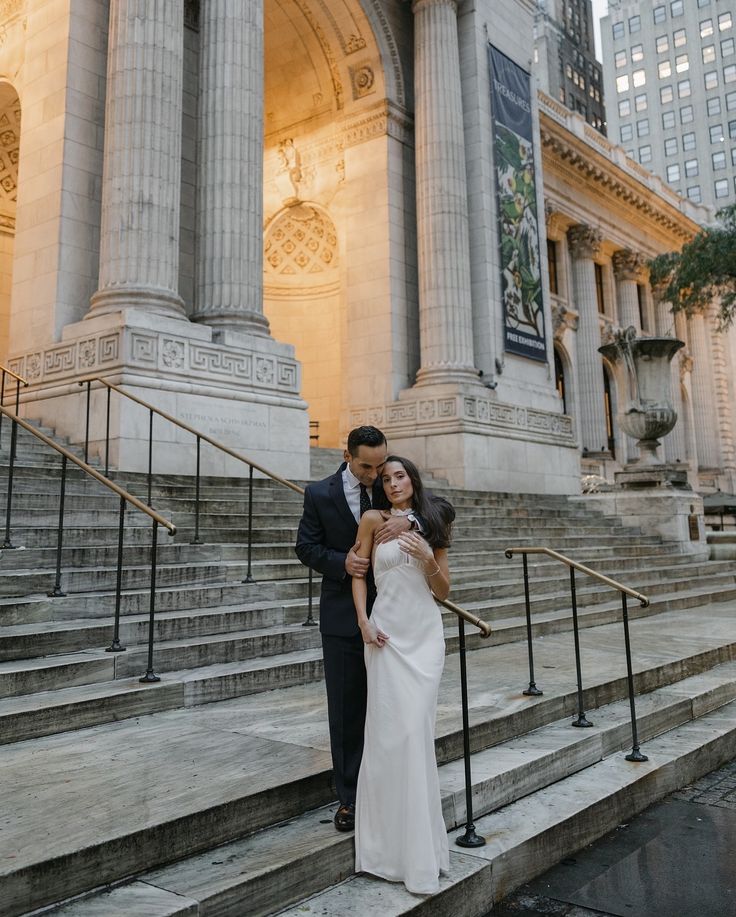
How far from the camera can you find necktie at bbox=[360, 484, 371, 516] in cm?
376

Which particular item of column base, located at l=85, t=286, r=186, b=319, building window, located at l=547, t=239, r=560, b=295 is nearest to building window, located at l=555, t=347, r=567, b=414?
building window, located at l=547, t=239, r=560, b=295

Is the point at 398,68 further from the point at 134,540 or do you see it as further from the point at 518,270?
the point at 134,540

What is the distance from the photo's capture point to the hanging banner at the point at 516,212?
762 inches

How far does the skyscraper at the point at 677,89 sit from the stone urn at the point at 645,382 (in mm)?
70608

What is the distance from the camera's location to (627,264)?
37594 millimetres

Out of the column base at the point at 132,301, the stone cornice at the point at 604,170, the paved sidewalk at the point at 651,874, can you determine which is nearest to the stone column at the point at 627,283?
the stone cornice at the point at 604,170

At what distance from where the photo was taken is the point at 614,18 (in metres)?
89.5

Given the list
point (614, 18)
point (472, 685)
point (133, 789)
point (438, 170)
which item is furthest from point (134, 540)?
point (614, 18)

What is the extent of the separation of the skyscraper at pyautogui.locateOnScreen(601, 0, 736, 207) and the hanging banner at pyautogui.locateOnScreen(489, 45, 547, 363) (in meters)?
65.8

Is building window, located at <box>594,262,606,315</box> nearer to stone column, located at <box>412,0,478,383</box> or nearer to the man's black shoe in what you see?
stone column, located at <box>412,0,478,383</box>

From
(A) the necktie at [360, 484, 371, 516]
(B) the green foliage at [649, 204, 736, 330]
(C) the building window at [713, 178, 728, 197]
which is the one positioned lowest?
(A) the necktie at [360, 484, 371, 516]

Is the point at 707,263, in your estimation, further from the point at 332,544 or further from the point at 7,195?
the point at 332,544

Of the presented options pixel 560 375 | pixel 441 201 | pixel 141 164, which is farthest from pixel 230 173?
pixel 560 375

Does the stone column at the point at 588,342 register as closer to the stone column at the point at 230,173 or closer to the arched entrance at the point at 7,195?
the stone column at the point at 230,173
